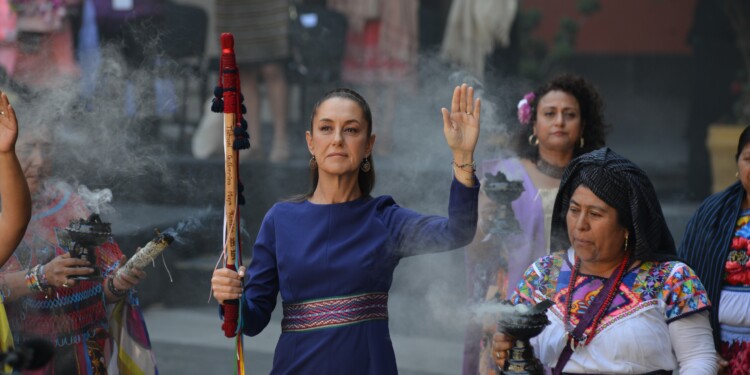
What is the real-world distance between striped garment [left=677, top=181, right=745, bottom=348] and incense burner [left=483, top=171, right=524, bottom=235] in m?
0.71

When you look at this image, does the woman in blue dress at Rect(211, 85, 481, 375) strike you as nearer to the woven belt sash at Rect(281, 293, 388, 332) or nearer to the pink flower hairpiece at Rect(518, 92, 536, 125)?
the woven belt sash at Rect(281, 293, 388, 332)

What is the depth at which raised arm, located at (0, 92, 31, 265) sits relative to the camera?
2910mm

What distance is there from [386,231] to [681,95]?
7321 mm

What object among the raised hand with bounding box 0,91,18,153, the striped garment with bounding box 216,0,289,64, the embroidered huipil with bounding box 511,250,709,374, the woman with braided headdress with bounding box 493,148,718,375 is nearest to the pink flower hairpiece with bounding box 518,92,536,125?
the woman with braided headdress with bounding box 493,148,718,375

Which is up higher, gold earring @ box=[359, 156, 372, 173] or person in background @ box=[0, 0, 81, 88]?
person in background @ box=[0, 0, 81, 88]

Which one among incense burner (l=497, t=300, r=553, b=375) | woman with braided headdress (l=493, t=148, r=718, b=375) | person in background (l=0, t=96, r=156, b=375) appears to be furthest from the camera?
person in background (l=0, t=96, r=156, b=375)

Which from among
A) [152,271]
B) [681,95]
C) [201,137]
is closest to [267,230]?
[152,271]

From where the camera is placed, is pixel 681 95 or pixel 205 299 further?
pixel 681 95

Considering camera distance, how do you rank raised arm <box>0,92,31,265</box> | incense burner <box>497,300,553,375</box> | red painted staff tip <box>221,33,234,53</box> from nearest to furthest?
incense burner <box>497,300,553,375</box>, red painted staff tip <box>221,33,234,53</box>, raised arm <box>0,92,31,265</box>

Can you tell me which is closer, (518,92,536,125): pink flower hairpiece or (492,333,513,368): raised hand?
(492,333,513,368): raised hand

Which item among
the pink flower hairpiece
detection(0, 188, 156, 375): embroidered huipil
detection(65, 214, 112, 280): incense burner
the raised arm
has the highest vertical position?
the pink flower hairpiece

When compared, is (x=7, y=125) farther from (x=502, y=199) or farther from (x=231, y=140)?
(x=502, y=199)

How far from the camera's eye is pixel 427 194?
5.89 metres

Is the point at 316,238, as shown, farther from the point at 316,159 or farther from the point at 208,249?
the point at 208,249
